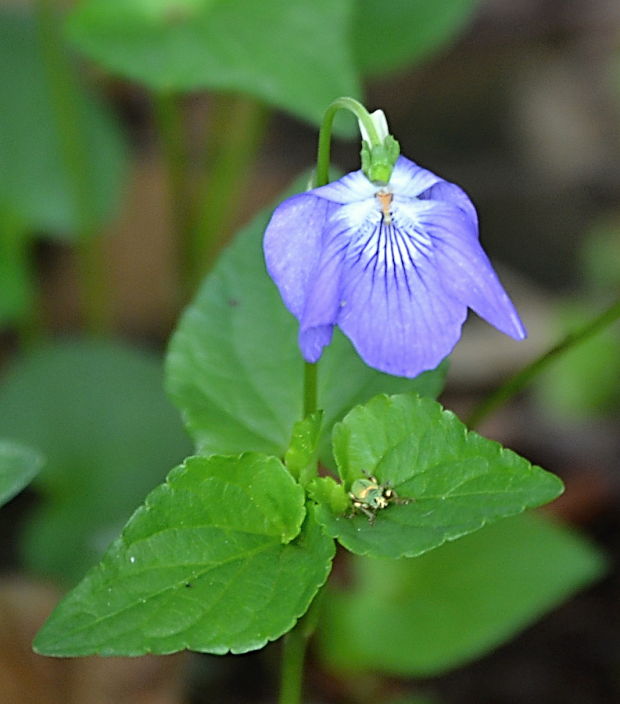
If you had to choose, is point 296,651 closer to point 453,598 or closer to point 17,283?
point 453,598

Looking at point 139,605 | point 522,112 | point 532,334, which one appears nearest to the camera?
point 139,605

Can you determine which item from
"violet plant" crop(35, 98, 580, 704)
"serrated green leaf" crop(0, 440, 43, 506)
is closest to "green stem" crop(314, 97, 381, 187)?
"violet plant" crop(35, 98, 580, 704)

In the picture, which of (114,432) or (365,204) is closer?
(365,204)

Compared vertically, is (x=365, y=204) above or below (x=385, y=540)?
above

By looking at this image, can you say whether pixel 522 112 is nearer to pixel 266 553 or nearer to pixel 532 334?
pixel 532 334

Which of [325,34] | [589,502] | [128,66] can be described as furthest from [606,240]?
[128,66]

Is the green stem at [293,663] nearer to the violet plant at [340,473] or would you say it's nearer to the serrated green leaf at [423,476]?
the violet plant at [340,473]

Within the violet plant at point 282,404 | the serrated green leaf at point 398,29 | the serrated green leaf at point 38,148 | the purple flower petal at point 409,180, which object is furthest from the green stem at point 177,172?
the purple flower petal at point 409,180
